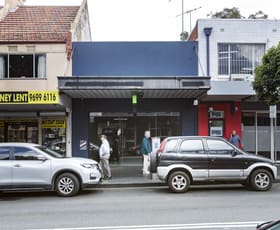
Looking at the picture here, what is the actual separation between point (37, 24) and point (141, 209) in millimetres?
12988

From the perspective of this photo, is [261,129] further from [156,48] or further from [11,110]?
[11,110]

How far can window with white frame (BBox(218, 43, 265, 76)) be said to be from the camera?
20.1m

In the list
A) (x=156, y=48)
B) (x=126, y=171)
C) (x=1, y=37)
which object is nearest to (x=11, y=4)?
(x=1, y=37)

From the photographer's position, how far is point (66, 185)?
12.3m

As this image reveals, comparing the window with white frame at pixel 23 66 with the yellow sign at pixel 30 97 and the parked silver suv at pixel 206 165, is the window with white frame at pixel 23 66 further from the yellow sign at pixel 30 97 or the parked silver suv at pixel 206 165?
the parked silver suv at pixel 206 165

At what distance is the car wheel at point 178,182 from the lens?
1256cm

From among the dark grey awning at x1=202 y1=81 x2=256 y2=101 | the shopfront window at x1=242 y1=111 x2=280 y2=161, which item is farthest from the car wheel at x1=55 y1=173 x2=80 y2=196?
the shopfront window at x1=242 y1=111 x2=280 y2=161

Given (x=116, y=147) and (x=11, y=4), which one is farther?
(x=11, y=4)

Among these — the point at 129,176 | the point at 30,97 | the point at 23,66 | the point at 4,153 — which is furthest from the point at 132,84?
the point at 4,153

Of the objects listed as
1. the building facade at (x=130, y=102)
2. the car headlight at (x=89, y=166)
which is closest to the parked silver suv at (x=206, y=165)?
the car headlight at (x=89, y=166)

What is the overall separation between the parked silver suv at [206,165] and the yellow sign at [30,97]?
233 inches

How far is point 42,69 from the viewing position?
1822 centimetres

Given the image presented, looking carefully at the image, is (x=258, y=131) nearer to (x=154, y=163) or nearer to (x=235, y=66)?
(x=235, y=66)

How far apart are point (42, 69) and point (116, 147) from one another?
4.96 m
